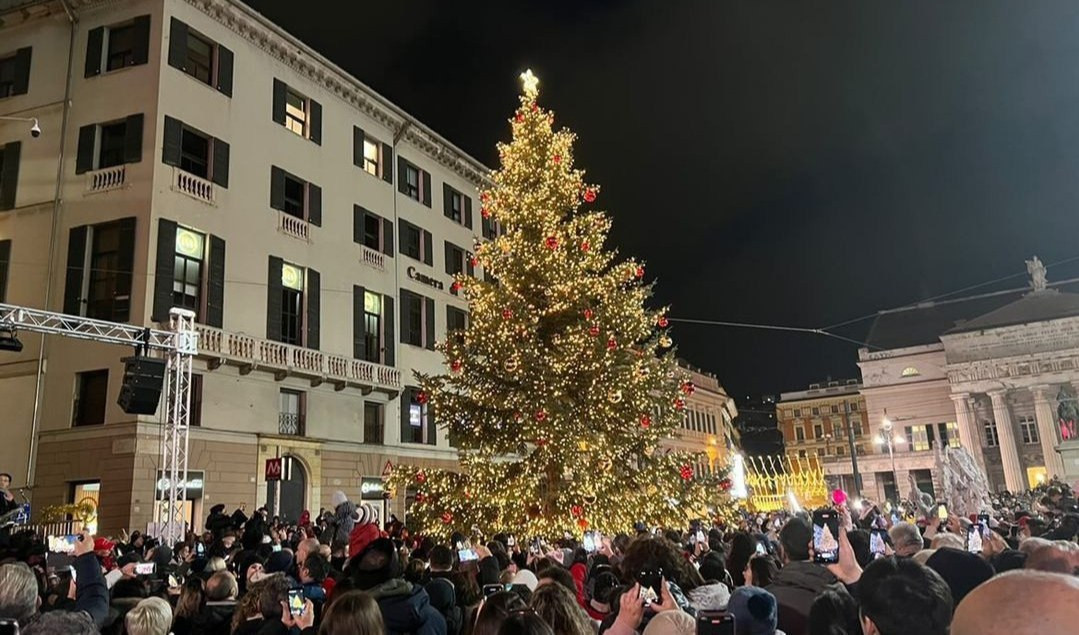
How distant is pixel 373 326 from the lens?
102 feet

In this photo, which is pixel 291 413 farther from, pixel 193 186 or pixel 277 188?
pixel 193 186

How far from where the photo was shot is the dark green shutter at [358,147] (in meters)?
31.4

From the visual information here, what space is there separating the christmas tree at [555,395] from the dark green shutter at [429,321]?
1620 cm

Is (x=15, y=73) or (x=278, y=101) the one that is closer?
(x=15, y=73)

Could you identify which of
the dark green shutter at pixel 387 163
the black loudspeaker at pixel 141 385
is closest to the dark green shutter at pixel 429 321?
the dark green shutter at pixel 387 163

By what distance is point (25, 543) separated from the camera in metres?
9.82

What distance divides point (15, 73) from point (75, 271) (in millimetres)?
8594

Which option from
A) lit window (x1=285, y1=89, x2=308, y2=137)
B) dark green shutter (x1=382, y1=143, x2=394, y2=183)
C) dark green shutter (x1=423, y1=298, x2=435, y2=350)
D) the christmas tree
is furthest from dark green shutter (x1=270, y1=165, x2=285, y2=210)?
the christmas tree

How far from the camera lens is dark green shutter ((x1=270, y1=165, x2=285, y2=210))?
26719 mm

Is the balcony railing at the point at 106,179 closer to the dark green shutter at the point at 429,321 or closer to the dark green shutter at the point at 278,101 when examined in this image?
the dark green shutter at the point at 278,101

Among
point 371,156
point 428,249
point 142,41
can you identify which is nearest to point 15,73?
point 142,41

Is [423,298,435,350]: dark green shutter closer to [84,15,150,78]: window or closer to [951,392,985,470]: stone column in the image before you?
[84,15,150,78]: window

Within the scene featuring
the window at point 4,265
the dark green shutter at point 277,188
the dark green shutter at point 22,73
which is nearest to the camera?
the window at point 4,265

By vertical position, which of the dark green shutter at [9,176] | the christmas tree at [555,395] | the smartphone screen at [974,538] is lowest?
the smartphone screen at [974,538]
